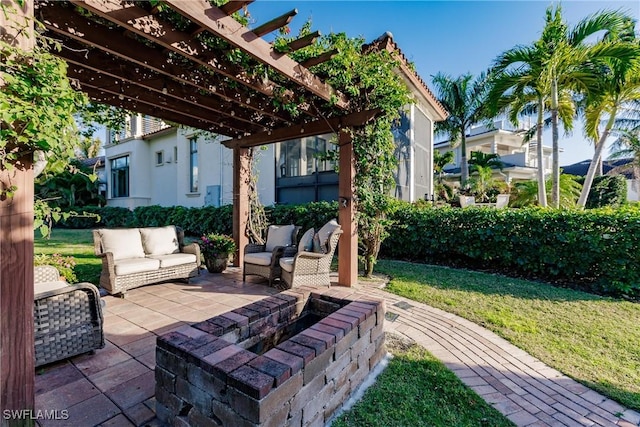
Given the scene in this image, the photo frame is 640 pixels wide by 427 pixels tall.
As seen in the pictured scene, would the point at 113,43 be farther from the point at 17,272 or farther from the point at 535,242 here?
the point at 535,242

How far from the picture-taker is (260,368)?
1.55 metres

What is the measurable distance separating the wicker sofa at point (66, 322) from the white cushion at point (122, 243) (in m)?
2.08

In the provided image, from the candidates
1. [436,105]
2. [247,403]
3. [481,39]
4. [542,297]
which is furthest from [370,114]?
[436,105]

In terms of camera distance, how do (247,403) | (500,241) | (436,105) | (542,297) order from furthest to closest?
(436,105) → (500,241) → (542,297) → (247,403)

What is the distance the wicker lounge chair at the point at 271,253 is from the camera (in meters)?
4.86

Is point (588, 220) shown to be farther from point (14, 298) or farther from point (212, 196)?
point (212, 196)

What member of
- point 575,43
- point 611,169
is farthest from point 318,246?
point 611,169

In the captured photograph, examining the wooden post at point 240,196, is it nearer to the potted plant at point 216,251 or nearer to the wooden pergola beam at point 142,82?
the potted plant at point 216,251

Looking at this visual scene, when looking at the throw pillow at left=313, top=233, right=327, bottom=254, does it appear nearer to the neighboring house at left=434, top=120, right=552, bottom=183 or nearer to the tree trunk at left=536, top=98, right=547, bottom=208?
the tree trunk at left=536, top=98, right=547, bottom=208

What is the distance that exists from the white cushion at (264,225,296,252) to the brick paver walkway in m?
2.38

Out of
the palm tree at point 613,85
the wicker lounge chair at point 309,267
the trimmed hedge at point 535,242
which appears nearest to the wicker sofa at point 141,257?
the wicker lounge chair at point 309,267

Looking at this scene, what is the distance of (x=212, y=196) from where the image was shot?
11742 millimetres

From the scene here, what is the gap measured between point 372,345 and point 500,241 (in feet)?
14.3

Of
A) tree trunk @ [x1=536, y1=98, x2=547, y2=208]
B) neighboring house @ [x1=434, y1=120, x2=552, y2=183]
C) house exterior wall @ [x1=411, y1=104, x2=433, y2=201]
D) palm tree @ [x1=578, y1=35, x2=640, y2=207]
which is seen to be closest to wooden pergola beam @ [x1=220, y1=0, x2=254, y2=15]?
palm tree @ [x1=578, y1=35, x2=640, y2=207]
